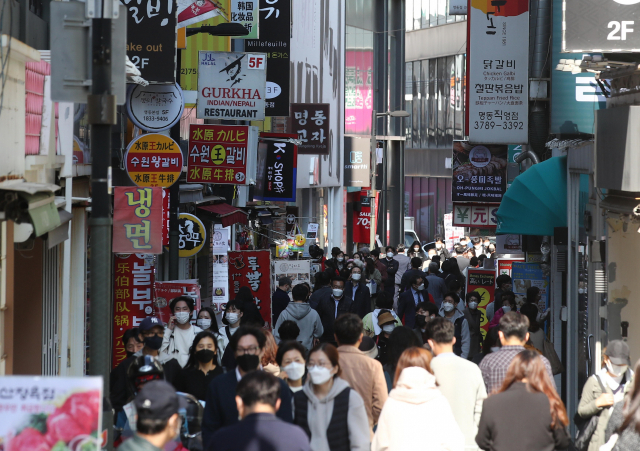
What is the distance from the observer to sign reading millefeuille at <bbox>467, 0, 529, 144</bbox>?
17.7 meters

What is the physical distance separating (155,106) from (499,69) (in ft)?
24.1

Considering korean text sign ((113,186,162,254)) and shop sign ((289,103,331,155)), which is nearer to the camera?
korean text sign ((113,186,162,254))

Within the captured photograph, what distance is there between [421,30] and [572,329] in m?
55.3

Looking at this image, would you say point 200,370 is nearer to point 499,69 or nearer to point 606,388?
point 606,388

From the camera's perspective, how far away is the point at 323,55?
4234 cm

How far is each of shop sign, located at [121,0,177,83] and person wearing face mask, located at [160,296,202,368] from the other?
4.13 meters

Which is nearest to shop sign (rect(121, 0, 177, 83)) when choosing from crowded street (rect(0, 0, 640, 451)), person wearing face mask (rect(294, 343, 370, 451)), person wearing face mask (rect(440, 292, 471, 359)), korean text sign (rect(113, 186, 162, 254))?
crowded street (rect(0, 0, 640, 451))

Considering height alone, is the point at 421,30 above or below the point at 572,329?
above

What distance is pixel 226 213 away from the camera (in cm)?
1984

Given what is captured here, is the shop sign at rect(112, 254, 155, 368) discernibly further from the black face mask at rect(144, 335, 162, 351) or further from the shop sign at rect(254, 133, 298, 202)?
the shop sign at rect(254, 133, 298, 202)

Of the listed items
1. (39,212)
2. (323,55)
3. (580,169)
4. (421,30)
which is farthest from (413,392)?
(421,30)

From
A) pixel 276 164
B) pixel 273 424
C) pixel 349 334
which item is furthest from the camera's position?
pixel 276 164

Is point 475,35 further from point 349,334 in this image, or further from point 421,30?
point 421,30

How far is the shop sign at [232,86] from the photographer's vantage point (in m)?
17.2
